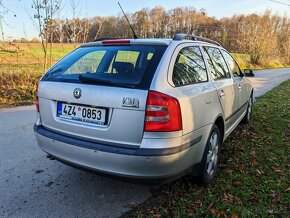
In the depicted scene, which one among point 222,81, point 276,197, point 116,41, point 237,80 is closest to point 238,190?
point 276,197

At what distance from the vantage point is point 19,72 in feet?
30.9

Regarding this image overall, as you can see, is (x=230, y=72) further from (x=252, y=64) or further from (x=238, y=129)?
(x=252, y=64)

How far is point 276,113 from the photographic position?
7238 millimetres

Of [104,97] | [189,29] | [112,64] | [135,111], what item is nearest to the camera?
[135,111]

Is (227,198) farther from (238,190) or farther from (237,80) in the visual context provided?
(237,80)

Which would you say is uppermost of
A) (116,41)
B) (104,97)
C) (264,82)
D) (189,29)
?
(189,29)

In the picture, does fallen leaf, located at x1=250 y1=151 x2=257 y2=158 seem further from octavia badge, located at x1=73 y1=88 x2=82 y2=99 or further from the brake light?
octavia badge, located at x1=73 y1=88 x2=82 y2=99

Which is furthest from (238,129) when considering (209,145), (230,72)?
(209,145)

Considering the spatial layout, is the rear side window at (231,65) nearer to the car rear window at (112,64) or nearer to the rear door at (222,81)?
the rear door at (222,81)

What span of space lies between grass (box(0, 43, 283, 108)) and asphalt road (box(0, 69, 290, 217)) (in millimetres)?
4781

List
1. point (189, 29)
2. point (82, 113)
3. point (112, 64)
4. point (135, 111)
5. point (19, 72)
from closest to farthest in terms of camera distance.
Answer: point (135, 111)
point (82, 113)
point (112, 64)
point (19, 72)
point (189, 29)

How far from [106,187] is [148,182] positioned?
953 millimetres

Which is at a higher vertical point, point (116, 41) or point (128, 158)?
point (116, 41)

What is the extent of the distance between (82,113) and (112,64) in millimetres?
920
